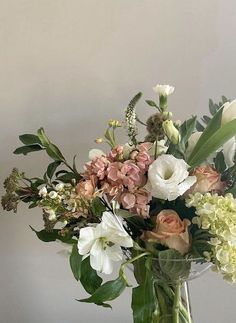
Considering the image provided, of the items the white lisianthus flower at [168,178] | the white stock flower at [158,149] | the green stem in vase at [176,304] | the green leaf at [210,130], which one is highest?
the white stock flower at [158,149]

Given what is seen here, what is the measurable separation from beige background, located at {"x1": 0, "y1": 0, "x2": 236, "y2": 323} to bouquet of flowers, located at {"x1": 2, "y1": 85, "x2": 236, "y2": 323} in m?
0.25

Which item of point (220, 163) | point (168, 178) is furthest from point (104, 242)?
point (220, 163)

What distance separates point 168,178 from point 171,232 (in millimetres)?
86

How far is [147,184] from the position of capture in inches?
32.3

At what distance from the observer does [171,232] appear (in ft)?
2.67


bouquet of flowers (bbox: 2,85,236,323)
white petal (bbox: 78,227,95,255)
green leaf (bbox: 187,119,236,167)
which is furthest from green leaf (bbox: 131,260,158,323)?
green leaf (bbox: 187,119,236,167)

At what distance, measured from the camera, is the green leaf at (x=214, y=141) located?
82 cm

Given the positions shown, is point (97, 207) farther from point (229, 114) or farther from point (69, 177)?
point (229, 114)

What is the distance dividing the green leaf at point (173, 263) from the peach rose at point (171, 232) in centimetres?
1

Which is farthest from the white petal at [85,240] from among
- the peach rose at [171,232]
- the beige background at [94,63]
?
the beige background at [94,63]

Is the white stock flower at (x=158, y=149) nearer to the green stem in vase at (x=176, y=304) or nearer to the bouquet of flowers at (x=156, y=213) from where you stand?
the bouquet of flowers at (x=156, y=213)

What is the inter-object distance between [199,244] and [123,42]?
1.65 ft

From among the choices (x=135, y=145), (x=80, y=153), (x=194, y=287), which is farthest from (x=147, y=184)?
(x=194, y=287)

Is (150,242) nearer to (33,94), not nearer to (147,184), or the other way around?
(147,184)
